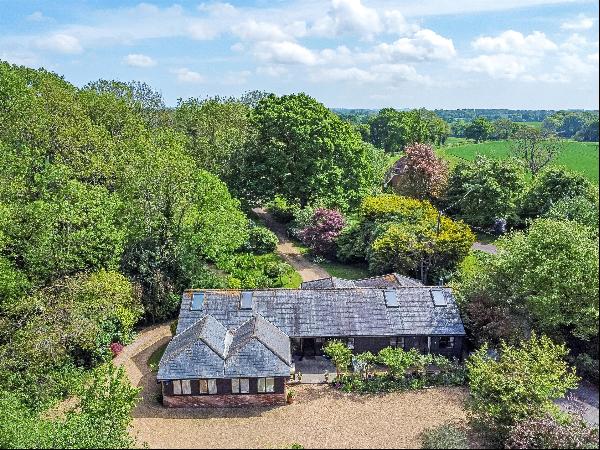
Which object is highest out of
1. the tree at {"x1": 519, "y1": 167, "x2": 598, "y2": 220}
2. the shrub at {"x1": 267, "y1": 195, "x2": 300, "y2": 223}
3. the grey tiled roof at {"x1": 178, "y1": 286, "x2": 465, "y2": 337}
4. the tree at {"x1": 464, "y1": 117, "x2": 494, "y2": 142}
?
the tree at {"x1": 464, "y1": 117, "x2": 494, "y2": 142}

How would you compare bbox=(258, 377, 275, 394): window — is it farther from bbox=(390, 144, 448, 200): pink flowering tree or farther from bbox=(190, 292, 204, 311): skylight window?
bbox=(390, 144, 448, 200): pink flowering tree

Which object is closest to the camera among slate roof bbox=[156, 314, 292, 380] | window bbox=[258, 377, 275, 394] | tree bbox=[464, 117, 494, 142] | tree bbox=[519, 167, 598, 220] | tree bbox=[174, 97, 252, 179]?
slate roof bbox=[156, 314, 292, 380]

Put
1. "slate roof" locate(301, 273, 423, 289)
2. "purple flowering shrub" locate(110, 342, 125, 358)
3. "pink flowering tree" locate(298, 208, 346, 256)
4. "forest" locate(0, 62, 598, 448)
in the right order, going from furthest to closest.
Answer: "pink flowering tree" locate(298, 208, 346, 256) → "slate roof" locate(301, 273, 423, 289) → "purple flowering shrub" locate(110, 342, 125, 358) → "forest" locate(0, 62, 598, 448)

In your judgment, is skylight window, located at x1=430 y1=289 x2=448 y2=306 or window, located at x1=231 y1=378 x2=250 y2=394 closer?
window, located at x1=231 y1=378 x2=250 y2=394

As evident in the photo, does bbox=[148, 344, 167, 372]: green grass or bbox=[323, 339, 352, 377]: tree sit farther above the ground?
bbox=[323, 339, 352, 377]: tree

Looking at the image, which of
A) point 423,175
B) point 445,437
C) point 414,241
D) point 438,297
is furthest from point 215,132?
point 445,437

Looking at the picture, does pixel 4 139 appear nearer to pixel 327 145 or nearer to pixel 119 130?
pixel 119 130

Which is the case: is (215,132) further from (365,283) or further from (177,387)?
(177,387)

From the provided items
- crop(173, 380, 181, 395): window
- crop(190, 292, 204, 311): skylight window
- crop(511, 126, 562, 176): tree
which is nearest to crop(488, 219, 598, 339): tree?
crop(190, 292, 204, 311): skylight window
